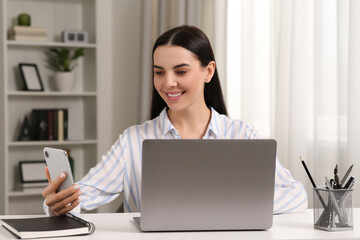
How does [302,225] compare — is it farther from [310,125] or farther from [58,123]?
[58,123]

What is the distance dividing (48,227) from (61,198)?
16 cm

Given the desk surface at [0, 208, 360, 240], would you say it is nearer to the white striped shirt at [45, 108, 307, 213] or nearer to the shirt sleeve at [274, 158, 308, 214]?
the shirt sleeve at [274, 158, 308, 214]

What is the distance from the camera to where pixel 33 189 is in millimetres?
4070

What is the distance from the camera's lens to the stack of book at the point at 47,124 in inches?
162

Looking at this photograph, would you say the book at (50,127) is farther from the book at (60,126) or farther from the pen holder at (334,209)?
the pen holder at (334,209)

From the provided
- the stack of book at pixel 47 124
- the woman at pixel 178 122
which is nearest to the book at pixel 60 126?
the stack of book at pixel 47 124

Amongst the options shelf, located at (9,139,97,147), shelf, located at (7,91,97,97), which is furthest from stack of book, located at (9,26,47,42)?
shelf, located at (9,139,97,147)

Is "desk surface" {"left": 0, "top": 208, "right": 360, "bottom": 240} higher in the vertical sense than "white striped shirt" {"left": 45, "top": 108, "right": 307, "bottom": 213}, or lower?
lower

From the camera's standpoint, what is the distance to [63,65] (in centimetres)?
418

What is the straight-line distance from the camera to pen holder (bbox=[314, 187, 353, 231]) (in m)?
1.52

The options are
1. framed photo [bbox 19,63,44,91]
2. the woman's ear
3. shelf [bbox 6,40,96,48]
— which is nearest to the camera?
the woman's ear

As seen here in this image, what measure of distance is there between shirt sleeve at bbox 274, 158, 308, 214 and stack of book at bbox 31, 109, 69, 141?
2.42 meters

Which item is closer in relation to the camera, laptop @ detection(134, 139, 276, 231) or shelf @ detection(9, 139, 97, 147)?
laptop @ detection(134, 139, 276, 231)

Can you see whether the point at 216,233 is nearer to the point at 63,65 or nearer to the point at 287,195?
the point at 287,195
